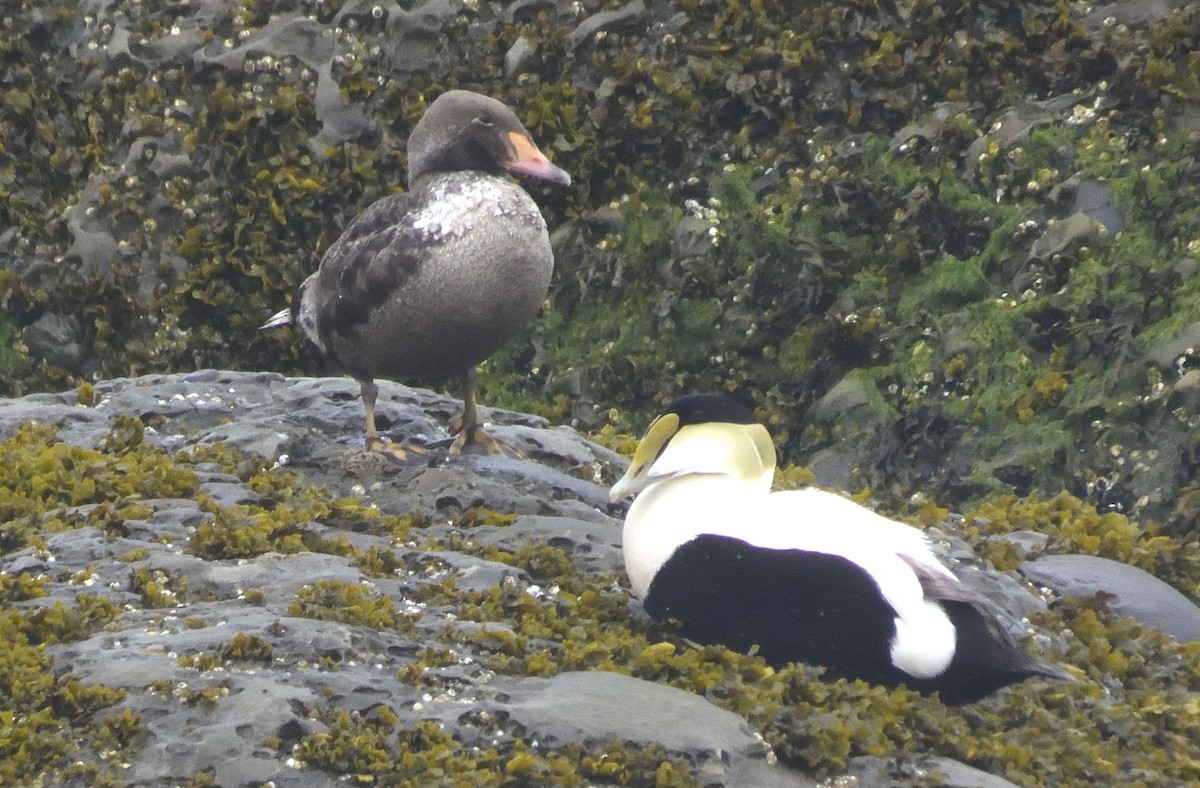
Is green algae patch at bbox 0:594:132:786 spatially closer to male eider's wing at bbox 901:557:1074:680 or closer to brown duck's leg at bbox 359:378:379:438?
male eider's wing at bbox 901:557:1074:680

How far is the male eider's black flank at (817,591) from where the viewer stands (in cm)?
430

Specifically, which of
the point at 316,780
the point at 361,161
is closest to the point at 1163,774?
the point at 316,780

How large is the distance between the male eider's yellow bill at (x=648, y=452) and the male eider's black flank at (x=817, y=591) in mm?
182

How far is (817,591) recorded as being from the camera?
14.2ft

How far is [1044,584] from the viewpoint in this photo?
221 inches

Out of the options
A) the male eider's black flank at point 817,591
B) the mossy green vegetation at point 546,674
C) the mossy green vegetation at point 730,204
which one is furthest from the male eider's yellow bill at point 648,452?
the mossy green vegetation at point 730,204

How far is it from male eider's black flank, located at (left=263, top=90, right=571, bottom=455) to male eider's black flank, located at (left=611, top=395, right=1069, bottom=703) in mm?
1639

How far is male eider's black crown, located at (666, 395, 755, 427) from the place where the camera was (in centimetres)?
480

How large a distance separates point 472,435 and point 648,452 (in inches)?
65.0

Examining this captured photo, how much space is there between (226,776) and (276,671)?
17.6 inches

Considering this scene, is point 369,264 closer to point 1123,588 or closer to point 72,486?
point 72,486

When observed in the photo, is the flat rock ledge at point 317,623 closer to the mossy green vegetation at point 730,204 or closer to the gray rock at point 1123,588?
the gray rock at point 1123,588

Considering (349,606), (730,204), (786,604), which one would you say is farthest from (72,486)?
(730,204)

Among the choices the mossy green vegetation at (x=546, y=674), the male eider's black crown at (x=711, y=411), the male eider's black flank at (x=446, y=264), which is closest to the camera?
the mossy green vegetation at (x=546, y=674)
